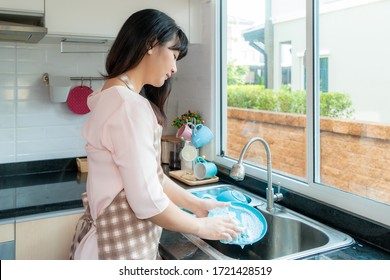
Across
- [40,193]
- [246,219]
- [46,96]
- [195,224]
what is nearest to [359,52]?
[246,219]

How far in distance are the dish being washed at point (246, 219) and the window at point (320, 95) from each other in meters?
0.25


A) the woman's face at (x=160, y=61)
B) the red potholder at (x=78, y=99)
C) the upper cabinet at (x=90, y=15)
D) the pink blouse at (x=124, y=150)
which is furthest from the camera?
the red potholder at (x=78, y=99)

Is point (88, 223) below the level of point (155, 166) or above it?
below

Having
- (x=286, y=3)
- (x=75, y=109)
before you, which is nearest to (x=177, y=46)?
(x=286, y=3)

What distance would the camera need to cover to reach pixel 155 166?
34.3 inches

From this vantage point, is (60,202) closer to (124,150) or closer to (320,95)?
(124,150)

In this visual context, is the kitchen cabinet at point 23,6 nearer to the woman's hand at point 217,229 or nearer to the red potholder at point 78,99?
the red potholder at point 78,99

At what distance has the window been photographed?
123 cm

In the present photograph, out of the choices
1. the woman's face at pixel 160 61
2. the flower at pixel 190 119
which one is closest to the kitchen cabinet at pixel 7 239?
the woman's face at pixel 160 61

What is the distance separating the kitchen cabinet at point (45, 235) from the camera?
1.42 m

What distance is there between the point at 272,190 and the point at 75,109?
117 centimetres

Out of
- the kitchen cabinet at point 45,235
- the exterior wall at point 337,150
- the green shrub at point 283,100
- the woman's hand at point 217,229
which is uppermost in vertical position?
the green shrub at point 283,100

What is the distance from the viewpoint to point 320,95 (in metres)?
1.41
